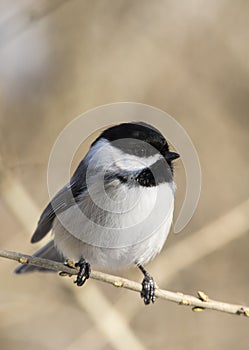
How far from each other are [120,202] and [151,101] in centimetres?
242

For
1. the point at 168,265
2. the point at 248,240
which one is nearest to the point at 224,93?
the point at 248,240

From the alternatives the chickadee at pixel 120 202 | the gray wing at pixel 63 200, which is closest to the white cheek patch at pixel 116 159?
the chickadee at pixel 120 202

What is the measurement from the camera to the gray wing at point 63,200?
3260 mm

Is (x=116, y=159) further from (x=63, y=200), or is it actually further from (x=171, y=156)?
(x=63, y=200)

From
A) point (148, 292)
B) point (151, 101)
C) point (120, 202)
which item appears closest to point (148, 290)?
point (148, 292)

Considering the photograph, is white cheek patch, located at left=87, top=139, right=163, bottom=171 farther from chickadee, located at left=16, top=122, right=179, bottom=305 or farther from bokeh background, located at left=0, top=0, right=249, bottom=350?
bokeh background, located at left=0, top=0, right=249, bottom=350

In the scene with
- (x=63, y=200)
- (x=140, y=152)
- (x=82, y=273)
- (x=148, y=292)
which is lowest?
(x=148, y=292)

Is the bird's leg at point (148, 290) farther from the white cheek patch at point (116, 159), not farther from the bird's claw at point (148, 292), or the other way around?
the white cheek patch at point (116, 159)

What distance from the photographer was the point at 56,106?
16.4 ft

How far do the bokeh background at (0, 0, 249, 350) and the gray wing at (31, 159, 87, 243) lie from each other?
1.03 meters

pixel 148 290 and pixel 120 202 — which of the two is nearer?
pixel 120 202

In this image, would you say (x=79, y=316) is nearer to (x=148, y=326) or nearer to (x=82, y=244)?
(x=148, y=326)

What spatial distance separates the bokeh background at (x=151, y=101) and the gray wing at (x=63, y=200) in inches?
40.7

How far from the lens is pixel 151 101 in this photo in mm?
5223
